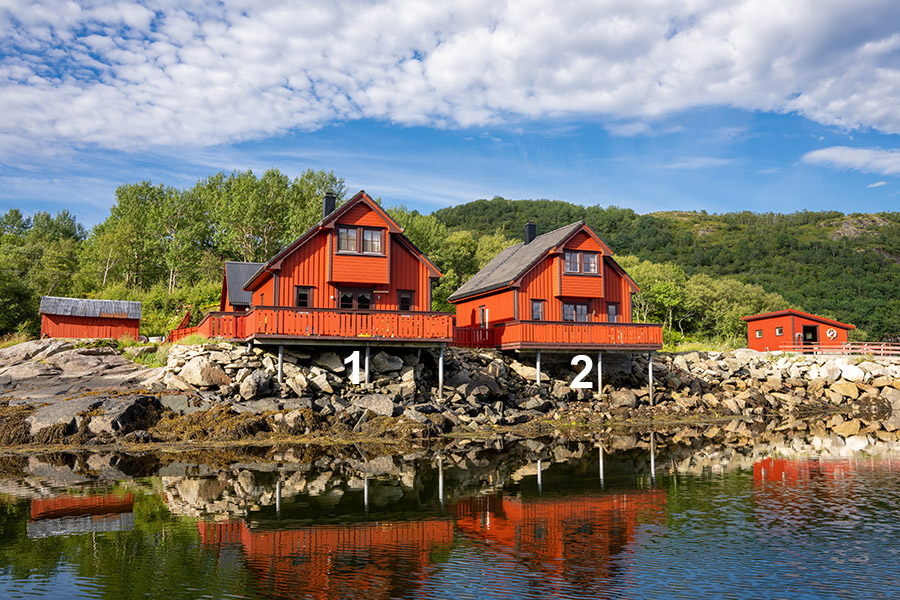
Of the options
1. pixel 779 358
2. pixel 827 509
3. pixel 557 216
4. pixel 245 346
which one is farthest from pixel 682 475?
pixel 557 216

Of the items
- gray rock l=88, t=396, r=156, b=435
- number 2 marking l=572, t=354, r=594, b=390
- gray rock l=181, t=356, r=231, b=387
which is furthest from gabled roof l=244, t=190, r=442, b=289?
number 2 marking l=572, t=354, r=594, b=390

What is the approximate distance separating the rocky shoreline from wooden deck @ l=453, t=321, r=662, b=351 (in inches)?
67.6

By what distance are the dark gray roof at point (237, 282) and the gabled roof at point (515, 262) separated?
42.4 feet

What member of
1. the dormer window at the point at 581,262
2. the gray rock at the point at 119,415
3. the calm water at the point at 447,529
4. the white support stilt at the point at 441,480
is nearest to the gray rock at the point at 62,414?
the gray rock at the point at 119,415

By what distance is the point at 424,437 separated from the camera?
2545 centimetres

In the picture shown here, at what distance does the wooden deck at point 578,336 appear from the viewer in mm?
32562

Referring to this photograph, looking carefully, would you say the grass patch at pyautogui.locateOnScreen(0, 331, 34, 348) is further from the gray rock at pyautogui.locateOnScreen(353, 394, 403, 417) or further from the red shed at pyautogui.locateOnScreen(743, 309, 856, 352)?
the red shed at pyautogui.locateOnScreen(743, 309, 856, 352)

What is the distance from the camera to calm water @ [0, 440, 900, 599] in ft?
32.0

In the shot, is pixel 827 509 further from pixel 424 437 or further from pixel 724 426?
pixel 724 426

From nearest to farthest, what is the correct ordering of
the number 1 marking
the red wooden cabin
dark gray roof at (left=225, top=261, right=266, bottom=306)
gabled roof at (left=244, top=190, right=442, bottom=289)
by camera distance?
the number 1 marking → gabled roof at (left=244, top=190, right=442, bottom=289) → the red wooden cabin → dark gray roof at (left=225, top=261, right=266, bottom=306)

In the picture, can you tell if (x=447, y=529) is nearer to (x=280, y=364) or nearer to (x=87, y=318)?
(x=280, y=364)

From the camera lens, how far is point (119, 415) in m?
23.8

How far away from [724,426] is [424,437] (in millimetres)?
14430

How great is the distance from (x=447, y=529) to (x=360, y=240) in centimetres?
1913
